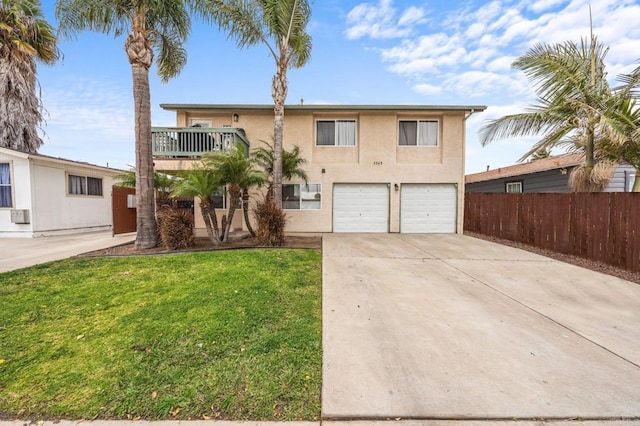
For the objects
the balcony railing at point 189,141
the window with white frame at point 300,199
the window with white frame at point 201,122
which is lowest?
the window with white frame at point 300,199

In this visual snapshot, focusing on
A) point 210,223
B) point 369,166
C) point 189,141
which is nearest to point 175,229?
point 210,223

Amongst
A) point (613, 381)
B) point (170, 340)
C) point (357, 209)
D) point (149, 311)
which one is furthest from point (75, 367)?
point (357, 209)

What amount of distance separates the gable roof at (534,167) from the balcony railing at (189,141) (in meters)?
12.5

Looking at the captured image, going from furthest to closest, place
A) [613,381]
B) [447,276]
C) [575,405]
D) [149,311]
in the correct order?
[447,276], [149,311], [613,381], [575,405]

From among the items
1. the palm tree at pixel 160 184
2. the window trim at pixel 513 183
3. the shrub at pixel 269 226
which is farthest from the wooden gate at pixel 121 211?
the window trim at pixel 513 183

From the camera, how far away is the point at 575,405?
7.54 ft

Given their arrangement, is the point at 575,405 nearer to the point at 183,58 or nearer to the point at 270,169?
the point at 270,169

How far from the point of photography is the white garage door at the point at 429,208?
12.1 meters

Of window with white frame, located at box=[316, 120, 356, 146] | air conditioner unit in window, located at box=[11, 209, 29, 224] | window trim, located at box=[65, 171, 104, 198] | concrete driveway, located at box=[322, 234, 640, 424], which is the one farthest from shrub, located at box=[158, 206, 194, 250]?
window trim, located at box=[65, 171, 104, 198]

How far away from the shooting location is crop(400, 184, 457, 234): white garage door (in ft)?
39.7

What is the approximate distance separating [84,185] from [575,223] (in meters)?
18.9

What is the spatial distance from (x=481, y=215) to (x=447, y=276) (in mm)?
7196

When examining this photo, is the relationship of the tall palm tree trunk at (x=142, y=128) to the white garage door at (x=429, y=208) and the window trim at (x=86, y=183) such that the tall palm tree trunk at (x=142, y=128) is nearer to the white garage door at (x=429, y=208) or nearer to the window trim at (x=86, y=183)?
the window trim at (x=86, y=183)

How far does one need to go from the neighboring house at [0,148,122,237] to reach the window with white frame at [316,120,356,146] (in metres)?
10.9
